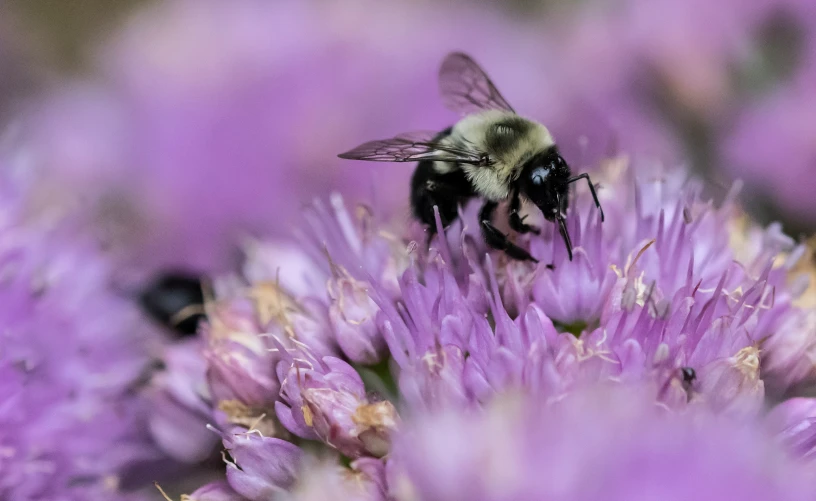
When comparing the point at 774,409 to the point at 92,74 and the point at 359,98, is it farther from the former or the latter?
the point at 92,74

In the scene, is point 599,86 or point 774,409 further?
point 599,86

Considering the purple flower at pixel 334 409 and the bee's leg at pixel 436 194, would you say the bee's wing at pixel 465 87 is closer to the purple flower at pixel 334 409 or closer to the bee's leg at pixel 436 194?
the bee's leg at pixel 436 194

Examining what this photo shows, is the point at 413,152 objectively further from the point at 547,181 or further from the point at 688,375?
the point at 688,375

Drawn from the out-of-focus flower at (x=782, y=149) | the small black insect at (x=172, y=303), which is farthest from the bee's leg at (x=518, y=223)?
the out-of-focus flower at (x=782, y=149)

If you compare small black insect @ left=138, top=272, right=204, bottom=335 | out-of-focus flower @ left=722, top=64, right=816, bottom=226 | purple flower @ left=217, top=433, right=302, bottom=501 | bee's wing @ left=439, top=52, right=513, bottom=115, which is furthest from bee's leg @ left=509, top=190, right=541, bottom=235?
out-of-focus flower @ left=722, top=64, right=816, bottom=226

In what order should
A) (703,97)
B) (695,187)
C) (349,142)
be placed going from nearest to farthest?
(695,187)
(703,97)
(349,142)

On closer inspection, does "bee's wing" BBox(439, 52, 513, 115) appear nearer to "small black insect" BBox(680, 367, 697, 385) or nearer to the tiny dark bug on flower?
the tiny dark bug on flower

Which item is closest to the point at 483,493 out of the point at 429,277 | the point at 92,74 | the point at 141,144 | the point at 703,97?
the point at 429,277
